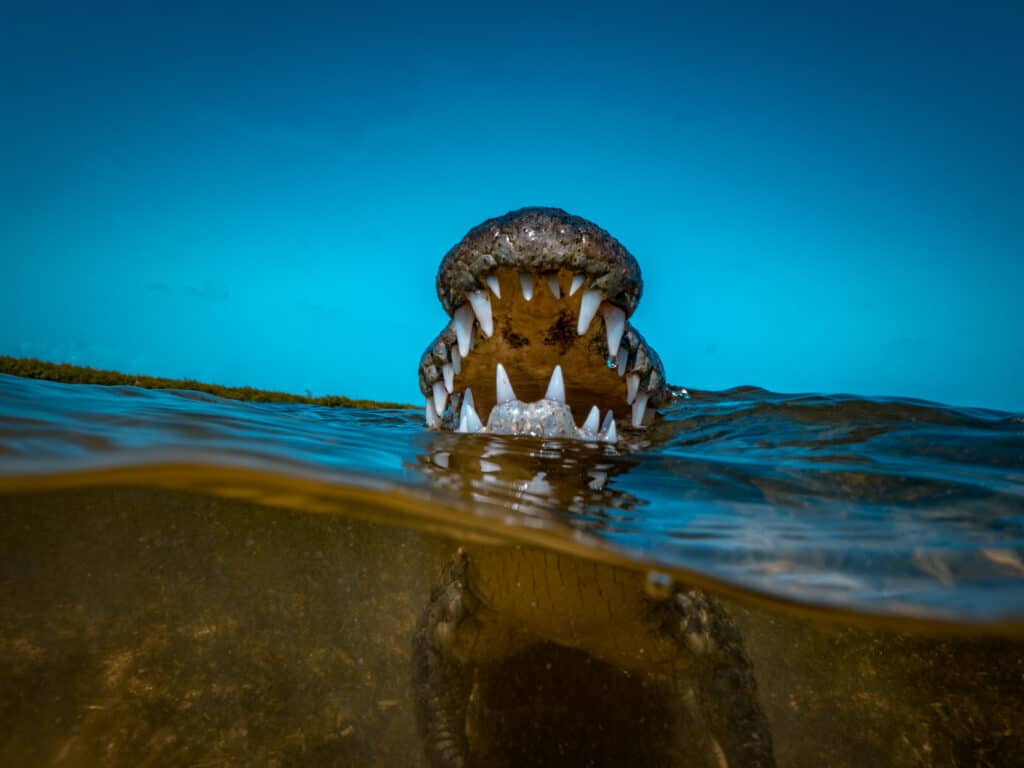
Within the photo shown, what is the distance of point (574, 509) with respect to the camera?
252 centimetres

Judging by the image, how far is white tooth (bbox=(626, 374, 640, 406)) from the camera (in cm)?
355

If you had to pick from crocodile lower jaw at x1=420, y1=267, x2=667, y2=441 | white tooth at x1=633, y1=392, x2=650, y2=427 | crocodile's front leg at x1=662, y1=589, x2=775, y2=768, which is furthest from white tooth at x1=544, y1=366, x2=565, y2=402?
crocodile's front leg at x1=662, y1=589, x2=775, y2=768

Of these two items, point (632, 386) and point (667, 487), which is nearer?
point (667, 487)

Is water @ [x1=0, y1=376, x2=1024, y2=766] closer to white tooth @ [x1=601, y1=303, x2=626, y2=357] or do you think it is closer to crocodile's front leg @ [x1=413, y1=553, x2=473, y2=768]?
crocodile's front leg @ [x1=413, y1=553, x2=473, y2=768]

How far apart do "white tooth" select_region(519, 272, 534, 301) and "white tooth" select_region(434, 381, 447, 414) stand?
42.4 inches

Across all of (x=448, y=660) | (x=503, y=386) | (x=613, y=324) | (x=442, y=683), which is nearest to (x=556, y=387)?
(x=503, y=386)

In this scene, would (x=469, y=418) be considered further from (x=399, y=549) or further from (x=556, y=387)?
(x=399, y=549)

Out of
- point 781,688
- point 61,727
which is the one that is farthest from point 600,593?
point 781,688

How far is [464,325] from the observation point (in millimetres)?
3150

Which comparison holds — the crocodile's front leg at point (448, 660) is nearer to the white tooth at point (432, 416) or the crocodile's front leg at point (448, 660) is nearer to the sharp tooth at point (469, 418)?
the sharp tooth at point (469, 418)

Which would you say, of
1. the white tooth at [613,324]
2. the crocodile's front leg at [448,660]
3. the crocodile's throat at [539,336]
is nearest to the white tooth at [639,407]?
the crocodile's throat at [539,336]

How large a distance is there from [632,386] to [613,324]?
2.15 ft

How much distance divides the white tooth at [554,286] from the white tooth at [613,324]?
33 centimetres

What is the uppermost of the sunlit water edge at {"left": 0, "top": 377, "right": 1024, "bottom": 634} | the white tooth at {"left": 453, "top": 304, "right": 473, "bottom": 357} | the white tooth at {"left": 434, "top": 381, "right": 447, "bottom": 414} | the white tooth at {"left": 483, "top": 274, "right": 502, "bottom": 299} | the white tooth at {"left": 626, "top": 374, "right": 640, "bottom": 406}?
the white tooth at {"left": 483, "top": 274, "right": 502, "bottom": 299}
